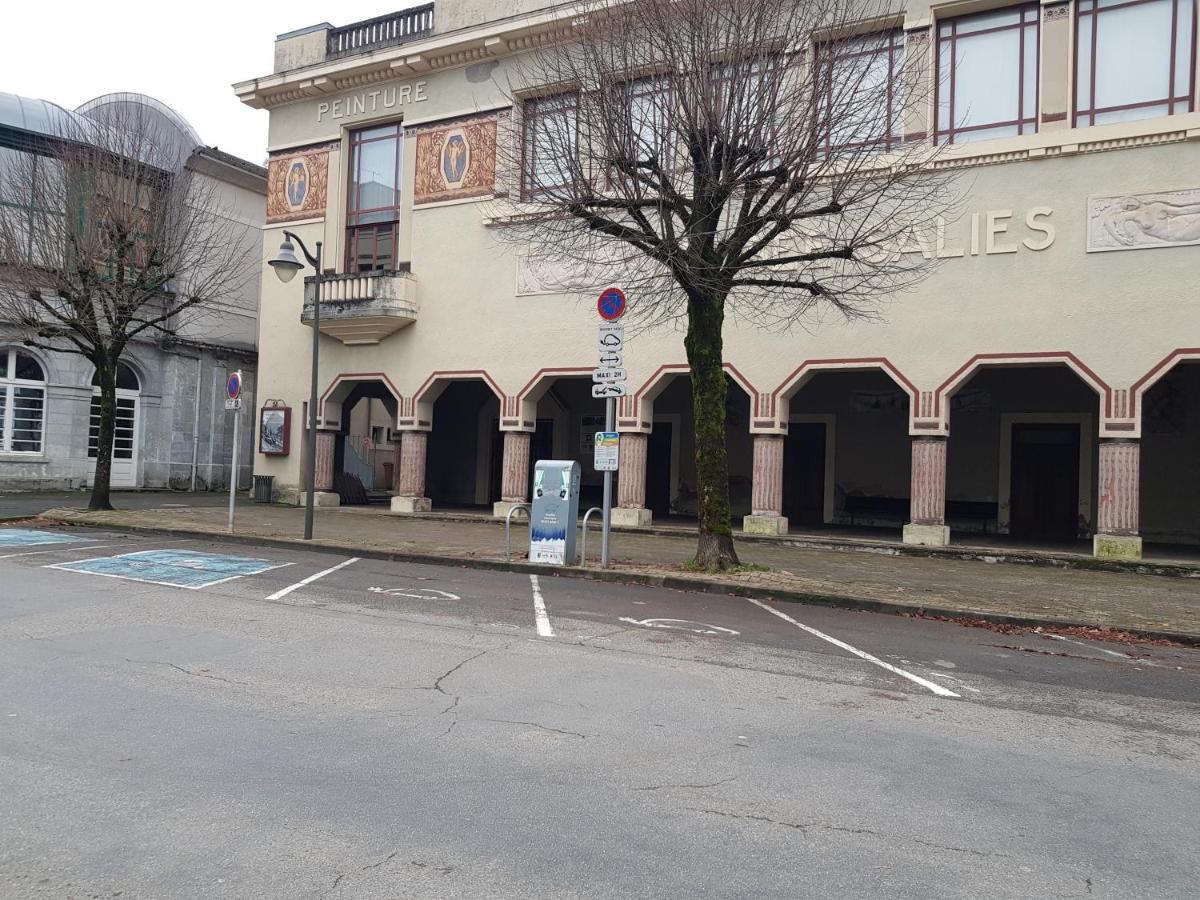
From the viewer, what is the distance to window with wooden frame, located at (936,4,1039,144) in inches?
660

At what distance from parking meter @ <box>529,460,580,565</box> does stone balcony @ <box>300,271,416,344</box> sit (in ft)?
36.0

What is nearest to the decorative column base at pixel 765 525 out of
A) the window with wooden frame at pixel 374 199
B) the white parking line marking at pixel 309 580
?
the white parking line marking at pixel 309 580

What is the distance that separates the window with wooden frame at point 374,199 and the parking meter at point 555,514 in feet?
40.7

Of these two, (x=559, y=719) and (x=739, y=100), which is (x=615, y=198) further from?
(x=559, y=719)

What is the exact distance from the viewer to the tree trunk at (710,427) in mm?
12297

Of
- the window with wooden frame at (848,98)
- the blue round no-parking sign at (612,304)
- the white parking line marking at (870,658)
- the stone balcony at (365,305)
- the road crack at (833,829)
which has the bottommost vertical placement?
the white parking line marking at (870,658)

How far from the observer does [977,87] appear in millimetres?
17141

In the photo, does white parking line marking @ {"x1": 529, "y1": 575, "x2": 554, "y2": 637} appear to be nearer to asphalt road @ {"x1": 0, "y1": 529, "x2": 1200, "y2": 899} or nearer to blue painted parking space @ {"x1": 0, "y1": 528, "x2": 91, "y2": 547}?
asphalt road @ {"x1": 0, "y1": 529, "x2": 1200, "y2": 899}

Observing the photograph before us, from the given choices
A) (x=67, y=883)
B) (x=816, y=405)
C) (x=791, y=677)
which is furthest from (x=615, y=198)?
(x=816, y=405)

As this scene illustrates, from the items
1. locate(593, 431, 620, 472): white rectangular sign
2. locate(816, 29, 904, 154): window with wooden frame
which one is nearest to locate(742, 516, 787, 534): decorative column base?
locate(593, 431, 620, 472): white rectangular sign

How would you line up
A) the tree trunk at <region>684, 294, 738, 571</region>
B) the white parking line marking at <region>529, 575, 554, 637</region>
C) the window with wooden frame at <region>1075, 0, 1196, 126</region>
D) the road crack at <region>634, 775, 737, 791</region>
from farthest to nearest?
the window with wooden frame at <region>1075, 0, 1196, 126</region> < the tree trunk at <region>684, 294, 738, 571</region> < the white parking line marking at <region>529, 575, 554, 637</region> < the road crack at <region>634, 775, 737, 791</region>

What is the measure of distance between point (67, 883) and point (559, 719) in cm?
270

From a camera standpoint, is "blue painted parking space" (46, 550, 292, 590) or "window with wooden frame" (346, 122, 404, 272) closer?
"blue painted parking space" (46, 550, 292, 590)

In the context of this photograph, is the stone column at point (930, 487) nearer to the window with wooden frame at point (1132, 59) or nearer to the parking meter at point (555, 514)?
the window with wooden frame at point (1132, 59)
